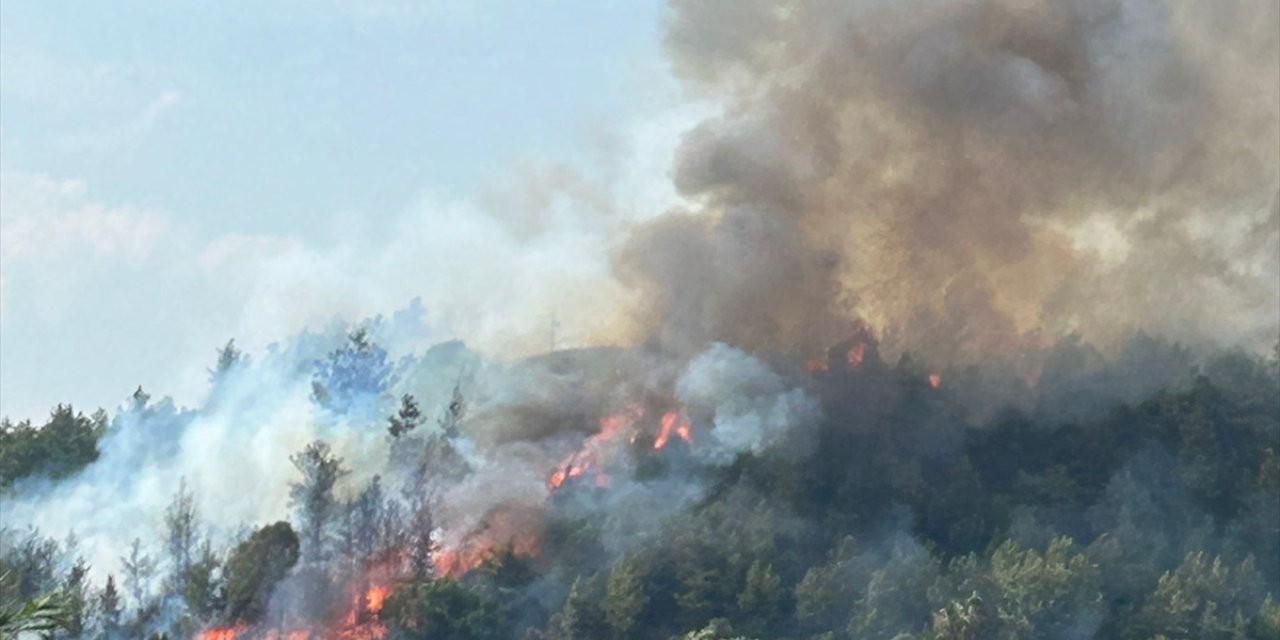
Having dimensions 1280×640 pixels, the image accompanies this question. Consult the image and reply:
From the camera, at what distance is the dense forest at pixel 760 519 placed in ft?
175

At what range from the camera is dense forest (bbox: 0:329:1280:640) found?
53438mm

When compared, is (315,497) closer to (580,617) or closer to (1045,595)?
(580,617)

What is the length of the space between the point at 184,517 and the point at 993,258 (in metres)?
41.5

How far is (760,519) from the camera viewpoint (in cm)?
5800

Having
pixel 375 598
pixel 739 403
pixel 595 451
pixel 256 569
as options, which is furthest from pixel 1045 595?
pixel 256 569

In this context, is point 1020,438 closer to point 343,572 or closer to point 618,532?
point 618,532

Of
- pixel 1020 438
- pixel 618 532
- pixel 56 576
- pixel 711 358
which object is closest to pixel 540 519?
pixel 618 532

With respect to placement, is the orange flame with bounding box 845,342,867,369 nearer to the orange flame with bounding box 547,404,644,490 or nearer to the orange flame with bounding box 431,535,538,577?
the orange flame with bounding box 547,404,644,490

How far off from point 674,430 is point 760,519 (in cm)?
801

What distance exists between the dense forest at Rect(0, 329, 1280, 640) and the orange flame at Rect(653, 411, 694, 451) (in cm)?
9

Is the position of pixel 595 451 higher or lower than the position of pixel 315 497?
higher

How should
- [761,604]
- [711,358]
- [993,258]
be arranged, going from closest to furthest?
[761,604] < [711,358] < [993,258]

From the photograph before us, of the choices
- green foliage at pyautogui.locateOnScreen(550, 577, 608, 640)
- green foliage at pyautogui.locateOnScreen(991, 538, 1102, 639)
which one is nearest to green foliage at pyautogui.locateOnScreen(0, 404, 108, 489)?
green foliage at pyautogui.locateOnScreen(550, 577, 608, 640)

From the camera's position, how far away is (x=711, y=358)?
64500mm
